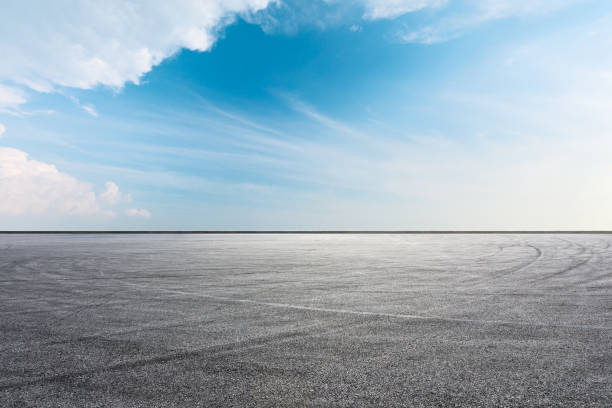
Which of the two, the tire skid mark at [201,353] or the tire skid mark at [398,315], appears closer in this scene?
the tire skid mark at [201,353]

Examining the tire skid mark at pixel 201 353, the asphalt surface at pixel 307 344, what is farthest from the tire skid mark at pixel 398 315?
the tire skid mark at pixel 201 353

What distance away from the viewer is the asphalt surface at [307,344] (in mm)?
3639

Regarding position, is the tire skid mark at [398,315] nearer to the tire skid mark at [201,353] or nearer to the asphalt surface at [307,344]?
the asphalt surface at [307,344]

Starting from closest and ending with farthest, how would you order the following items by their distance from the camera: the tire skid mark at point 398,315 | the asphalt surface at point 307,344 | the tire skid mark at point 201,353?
the asphalt surface at point 307,344, the tire skid mark at point 201,353, the tire skid mark at point 398,315

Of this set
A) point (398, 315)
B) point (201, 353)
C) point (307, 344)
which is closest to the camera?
point (201, 353)

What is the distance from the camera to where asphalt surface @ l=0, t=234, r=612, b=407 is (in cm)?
364

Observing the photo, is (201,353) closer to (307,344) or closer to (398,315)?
(307,344)

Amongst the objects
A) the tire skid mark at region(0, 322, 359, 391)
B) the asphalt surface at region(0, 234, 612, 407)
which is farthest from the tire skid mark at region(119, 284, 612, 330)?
the tire skid mark at region(0, 322, 359, 391)

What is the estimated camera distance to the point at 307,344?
5062 mm

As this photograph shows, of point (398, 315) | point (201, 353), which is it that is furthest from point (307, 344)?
point (398, 315)

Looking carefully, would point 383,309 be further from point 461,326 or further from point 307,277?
point 307,277

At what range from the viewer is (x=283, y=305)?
24.6ft

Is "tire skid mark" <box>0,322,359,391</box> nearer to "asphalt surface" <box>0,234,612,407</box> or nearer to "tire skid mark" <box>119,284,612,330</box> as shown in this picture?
"asphalt surface" <box>0,234,612,407</box>

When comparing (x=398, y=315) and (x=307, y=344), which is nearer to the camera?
(x=307, y=344)
